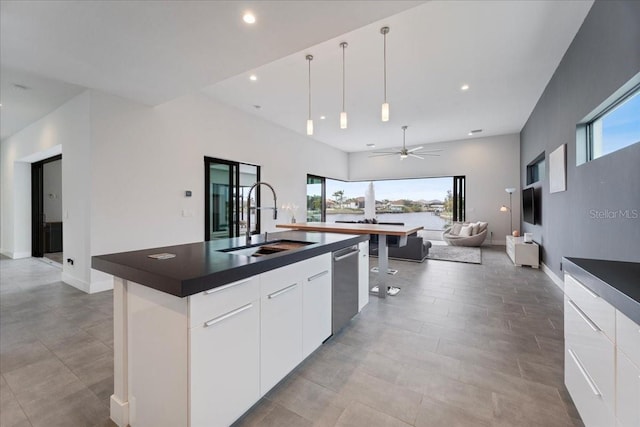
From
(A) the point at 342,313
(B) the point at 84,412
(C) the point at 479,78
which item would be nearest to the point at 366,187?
(C) the point at 479,78

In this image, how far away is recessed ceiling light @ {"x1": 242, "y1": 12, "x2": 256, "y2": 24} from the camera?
2.19m

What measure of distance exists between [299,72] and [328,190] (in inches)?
224

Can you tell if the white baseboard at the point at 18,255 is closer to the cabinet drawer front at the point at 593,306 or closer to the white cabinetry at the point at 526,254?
the cabinet drawer front at the point at 593,306

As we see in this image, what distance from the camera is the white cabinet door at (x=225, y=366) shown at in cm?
120

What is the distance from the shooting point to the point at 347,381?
1858mm

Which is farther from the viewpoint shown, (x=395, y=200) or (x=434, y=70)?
(x=395, y=200)

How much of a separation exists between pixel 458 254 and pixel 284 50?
19.6ft

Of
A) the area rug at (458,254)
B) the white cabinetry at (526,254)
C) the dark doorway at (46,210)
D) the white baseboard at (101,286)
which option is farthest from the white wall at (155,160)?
the white cabinetry at (526,254)

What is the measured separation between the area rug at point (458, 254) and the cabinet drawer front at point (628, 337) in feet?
16.5

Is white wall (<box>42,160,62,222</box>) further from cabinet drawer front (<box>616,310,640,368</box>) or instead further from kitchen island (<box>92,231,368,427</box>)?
cabinet drawer front (<box>616,310,640,368</box>)

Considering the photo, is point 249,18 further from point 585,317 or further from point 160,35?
point 585,317

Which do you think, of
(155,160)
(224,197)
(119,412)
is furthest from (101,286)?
(119,412)

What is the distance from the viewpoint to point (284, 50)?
2.67m

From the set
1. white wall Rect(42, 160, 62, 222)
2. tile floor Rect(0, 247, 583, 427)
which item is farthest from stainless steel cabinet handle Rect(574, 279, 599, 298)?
white wall Rect(42, 160, 62, 222)
